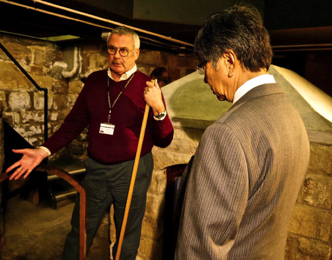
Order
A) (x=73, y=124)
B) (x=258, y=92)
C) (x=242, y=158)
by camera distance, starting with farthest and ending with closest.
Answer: (x=73, y=124) < (x=258, y=92) < (x=242, y=158)

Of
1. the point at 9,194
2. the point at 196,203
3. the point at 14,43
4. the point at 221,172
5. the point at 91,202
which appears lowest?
the point at 9,194

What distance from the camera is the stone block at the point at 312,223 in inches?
73.6

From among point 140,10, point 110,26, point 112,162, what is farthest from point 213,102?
point 110,26

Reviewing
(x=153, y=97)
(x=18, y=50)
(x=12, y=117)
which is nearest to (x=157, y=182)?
(x=153, y=97)

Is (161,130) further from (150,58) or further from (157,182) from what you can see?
(150,58)

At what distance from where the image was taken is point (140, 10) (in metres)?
3.37

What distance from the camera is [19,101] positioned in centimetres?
505

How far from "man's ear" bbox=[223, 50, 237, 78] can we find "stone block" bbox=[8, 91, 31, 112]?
4.95 m

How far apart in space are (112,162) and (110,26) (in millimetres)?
2353

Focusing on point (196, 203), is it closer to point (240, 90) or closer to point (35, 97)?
point (240, 90)

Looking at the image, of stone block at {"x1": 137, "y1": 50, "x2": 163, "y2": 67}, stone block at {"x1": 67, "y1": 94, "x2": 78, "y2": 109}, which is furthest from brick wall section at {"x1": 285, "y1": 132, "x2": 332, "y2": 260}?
stone block at {"x1": 67, "y1": 94, "x2": 78, "y2": 109}

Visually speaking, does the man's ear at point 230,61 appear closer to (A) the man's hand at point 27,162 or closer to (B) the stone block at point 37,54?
(A) the man's hand at point 27,162

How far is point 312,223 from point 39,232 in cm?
324

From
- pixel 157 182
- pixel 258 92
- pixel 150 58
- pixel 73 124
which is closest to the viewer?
pixel 258 92
